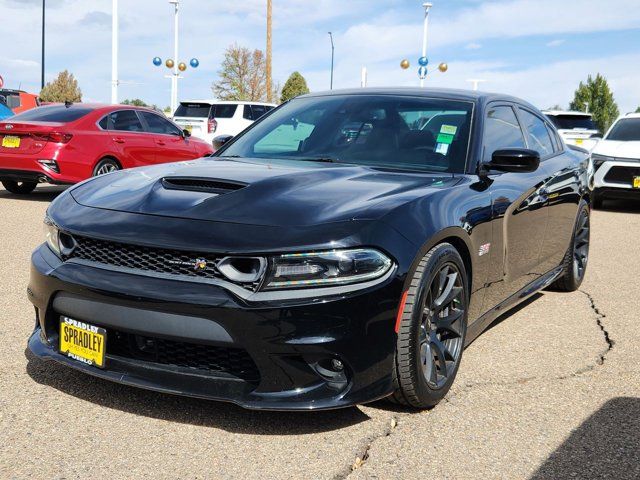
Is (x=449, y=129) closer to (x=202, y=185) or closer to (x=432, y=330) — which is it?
(x=432, y=330)

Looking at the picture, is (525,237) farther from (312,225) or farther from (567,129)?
(567,129)

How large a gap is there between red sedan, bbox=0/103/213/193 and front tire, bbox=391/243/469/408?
27.1 ft

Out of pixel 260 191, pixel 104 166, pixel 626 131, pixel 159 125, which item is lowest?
pixel 104 166

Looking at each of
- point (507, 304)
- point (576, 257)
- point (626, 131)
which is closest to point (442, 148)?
point (507, 304)

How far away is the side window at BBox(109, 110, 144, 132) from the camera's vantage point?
460 inches

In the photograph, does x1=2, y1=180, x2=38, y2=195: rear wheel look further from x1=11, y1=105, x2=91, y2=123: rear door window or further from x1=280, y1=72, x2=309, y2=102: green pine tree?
x1=280, y1=72, x2=309, y2=102: green pine tree

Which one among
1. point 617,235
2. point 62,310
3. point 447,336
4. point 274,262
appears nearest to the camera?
point 274,262

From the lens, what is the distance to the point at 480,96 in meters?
4.59

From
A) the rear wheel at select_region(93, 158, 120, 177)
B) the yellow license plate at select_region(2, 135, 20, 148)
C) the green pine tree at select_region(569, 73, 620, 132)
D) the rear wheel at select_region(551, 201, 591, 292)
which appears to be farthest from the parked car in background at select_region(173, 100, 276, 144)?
the green pine tree at select_region(569, 73, 620, 132)

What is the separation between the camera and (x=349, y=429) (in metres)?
3.17

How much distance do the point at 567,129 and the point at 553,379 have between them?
52.8 feet

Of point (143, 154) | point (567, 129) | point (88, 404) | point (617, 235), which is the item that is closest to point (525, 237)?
point (88, 404)

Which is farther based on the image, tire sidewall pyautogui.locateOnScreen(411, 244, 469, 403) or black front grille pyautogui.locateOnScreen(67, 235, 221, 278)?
tire sidewall pyautogui.locateOnScreen(411, 244, 469, 403)

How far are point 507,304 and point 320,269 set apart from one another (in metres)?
1.97
